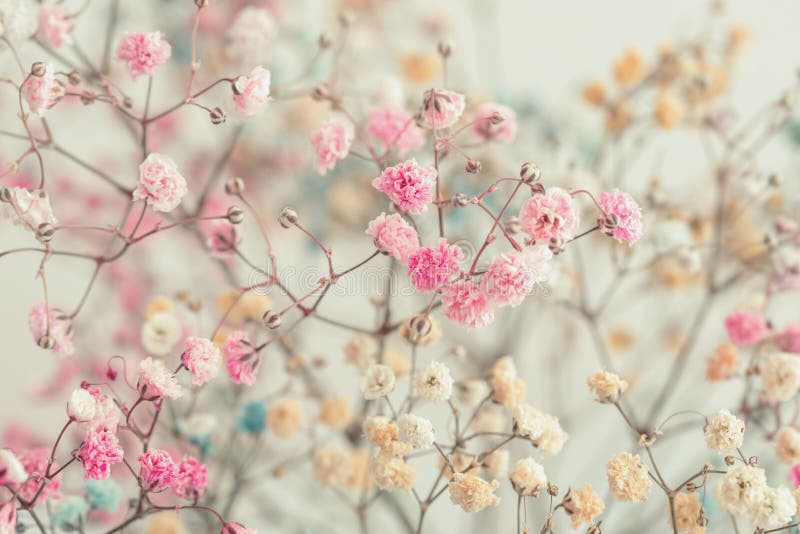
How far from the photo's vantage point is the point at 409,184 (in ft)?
1.37

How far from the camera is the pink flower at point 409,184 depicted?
418 mm

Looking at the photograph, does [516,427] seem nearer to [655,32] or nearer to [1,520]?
[1,520]

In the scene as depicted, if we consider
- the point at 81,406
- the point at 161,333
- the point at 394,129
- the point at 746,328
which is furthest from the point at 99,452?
the point at 746,328

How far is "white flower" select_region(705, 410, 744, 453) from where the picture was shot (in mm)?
425

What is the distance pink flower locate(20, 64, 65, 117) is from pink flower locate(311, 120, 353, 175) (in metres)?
0.14

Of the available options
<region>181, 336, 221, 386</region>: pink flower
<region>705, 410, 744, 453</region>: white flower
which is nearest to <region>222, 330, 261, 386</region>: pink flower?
<region>181, 336, 221, 386</region>: pink flower

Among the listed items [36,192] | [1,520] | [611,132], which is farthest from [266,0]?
[1,520]

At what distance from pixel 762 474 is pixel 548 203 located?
0.17 metres

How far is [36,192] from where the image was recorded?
1.48 feet

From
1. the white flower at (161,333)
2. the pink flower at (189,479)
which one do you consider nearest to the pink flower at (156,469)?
the pink flower at (189,479)

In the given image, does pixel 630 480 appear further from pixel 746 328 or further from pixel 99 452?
pixel 99 452

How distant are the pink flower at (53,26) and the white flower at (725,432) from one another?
0.42 meters

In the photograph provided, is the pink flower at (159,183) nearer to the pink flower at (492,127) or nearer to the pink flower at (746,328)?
the pink flower at (492,127)

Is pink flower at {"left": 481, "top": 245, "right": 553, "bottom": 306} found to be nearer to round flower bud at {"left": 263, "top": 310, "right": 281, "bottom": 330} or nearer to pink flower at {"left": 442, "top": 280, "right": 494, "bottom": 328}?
pink flower at {"left": 442, "top": 280, "right": 494, "bottom": 328}
